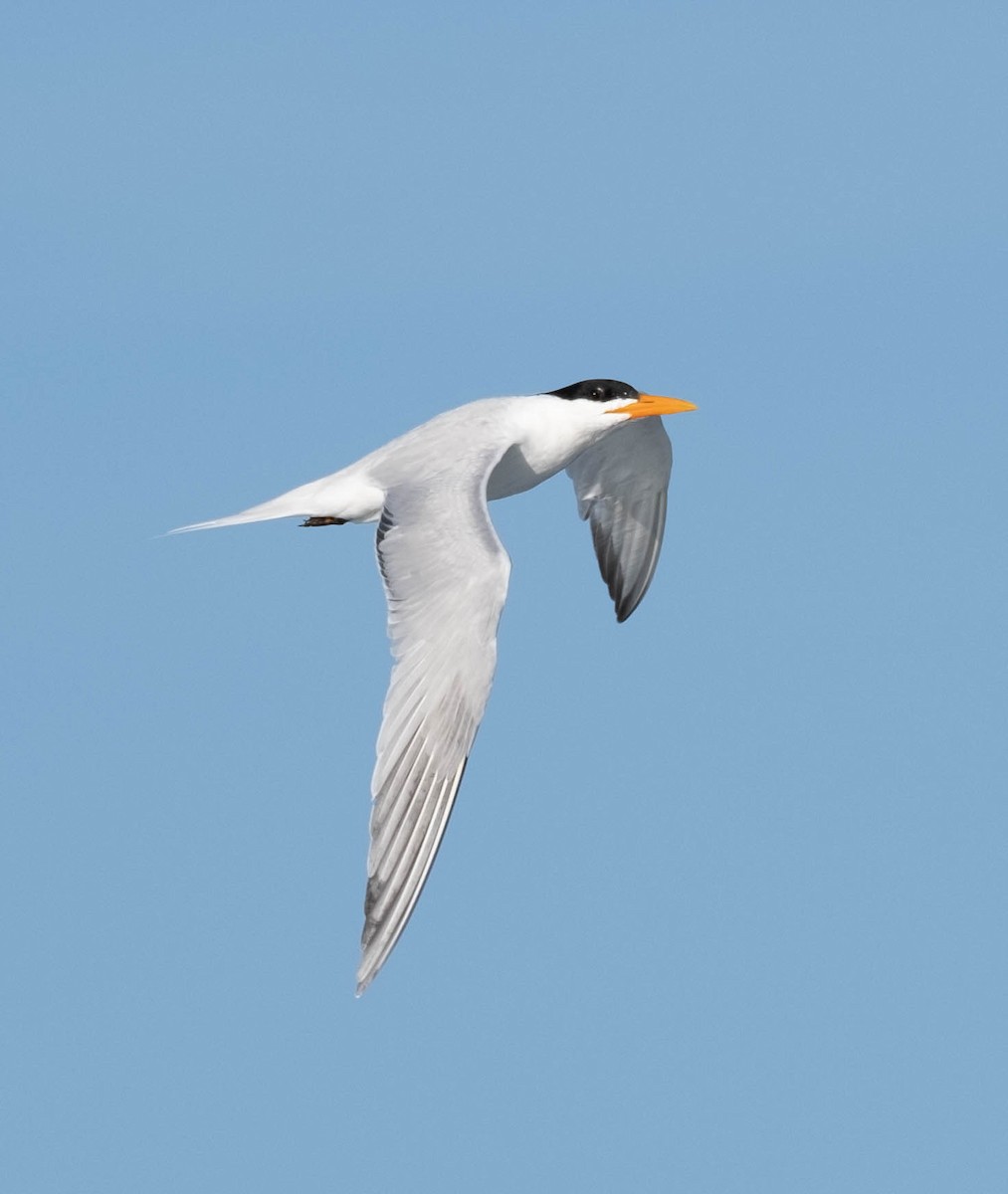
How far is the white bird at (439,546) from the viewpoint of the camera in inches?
464

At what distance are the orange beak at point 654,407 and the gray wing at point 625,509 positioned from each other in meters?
1.66

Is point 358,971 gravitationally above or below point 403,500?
below

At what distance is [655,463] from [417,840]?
820 cm

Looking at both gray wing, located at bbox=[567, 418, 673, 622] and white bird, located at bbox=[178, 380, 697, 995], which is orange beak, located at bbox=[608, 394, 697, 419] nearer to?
white bird, located at bbox=[178, 380, 697, 995]

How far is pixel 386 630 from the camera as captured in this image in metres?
12.9

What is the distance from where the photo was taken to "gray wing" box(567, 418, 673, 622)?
19.1 meters

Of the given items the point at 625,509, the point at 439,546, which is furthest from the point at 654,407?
the point at 439,546

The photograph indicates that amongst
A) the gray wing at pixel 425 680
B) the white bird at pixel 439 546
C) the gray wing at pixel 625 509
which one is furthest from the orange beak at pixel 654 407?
the gray wing at pixel 425 680

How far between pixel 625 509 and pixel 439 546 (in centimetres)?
629

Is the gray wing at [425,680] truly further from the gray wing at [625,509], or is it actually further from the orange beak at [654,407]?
the gray wing at [625,509]

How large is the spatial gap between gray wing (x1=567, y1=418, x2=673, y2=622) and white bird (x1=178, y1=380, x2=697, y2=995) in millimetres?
32

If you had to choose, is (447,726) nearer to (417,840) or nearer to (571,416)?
(417,840)

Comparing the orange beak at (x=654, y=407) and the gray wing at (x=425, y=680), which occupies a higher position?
the orange beak at (x=654, y=407)

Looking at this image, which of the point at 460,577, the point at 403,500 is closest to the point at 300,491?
the point at 403,500
